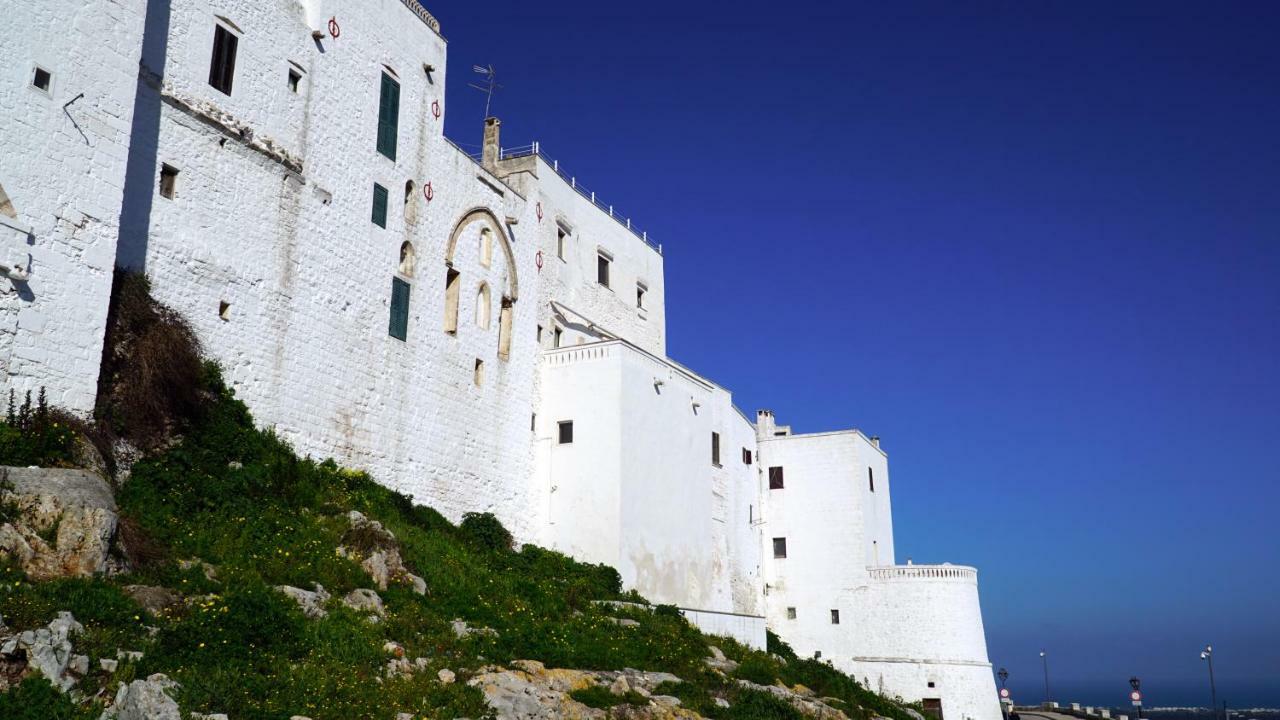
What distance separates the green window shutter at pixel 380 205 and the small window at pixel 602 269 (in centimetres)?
1196

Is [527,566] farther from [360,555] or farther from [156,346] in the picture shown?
[156,346]

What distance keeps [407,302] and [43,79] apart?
11490 mm

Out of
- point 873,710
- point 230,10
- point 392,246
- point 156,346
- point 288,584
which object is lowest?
point 873,710

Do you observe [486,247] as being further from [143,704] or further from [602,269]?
[143,704]

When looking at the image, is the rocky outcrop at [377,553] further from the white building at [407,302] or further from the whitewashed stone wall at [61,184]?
the whitewashed stone wall at [61,184]

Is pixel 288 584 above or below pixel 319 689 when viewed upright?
above

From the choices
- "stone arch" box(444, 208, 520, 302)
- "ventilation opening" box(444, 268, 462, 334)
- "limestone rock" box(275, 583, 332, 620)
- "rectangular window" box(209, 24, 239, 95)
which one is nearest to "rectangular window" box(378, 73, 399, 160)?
"stone arch" box(444, 208, 520, 302)

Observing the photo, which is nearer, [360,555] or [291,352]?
[360,555]

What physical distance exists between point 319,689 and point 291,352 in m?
11.7

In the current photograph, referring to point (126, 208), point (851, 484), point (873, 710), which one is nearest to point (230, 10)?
point (126, 208)

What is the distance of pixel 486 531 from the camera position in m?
27.6

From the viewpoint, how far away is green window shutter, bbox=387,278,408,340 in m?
26.5

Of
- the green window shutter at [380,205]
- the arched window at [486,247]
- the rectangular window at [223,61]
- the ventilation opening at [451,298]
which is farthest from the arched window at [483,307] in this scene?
the rectangular window at [223,61]

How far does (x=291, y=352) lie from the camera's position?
23094mm
